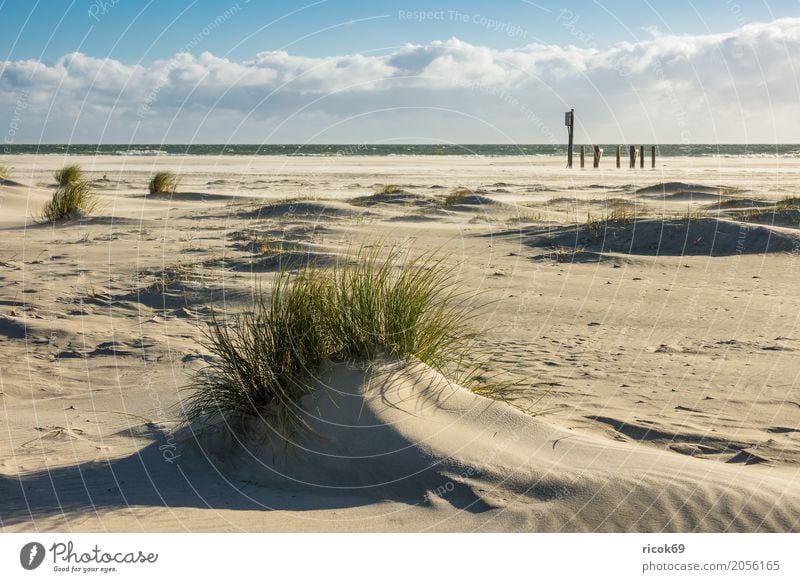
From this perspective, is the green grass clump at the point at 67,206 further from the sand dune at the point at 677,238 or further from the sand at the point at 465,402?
the sand dune at the point at 677,238

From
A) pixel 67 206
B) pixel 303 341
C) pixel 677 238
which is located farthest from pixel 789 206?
pixel 67 206

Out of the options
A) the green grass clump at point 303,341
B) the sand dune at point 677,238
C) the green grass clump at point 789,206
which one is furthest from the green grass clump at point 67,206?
the green grass clump at point 789,206

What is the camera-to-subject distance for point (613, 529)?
11.5 feet

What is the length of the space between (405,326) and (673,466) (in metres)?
1.51

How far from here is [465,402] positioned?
449 cm

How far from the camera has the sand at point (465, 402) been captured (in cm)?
372

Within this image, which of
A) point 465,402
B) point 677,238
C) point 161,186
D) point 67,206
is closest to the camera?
point 465,402

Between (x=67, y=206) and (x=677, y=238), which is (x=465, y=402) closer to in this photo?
(x=677, y=238)

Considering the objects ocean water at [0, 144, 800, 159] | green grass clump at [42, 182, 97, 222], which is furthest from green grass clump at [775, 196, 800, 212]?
ocean water at [0, 144, 800, 159]
